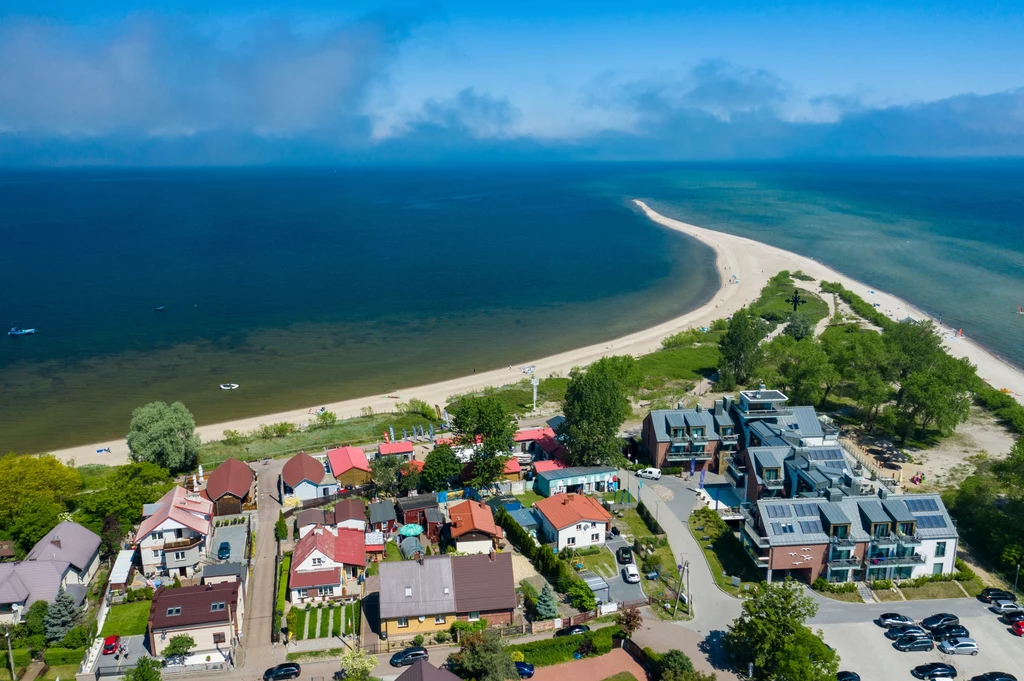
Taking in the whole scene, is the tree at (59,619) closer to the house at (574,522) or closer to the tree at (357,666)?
the tree at (357,666)

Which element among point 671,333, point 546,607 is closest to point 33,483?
point 546,607

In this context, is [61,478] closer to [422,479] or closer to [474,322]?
[422,479]

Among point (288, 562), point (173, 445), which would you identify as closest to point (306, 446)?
point (173, 445)

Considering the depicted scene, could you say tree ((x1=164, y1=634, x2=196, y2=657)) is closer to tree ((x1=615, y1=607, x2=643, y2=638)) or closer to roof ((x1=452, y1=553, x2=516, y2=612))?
roof ((x1=452, y1=553, x2=516, y2=612))

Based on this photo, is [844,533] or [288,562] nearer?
[844,533]

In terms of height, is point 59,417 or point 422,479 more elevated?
point 422,479
